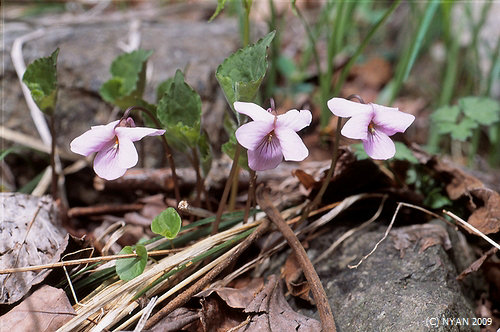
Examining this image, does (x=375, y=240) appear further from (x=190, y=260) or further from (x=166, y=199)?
(x=166, y=199)

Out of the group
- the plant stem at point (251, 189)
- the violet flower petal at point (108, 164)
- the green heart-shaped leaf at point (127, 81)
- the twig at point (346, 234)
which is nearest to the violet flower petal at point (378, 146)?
the plant stem at point (251, 189)

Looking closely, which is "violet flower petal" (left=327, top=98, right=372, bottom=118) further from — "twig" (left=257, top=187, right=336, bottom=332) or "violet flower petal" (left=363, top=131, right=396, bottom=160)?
"twig" (left=257, top=187, right=336, bottom=332)

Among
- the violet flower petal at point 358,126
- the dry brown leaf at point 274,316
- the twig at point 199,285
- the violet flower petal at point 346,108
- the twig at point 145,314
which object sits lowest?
the dry brown leaf at point 274,316

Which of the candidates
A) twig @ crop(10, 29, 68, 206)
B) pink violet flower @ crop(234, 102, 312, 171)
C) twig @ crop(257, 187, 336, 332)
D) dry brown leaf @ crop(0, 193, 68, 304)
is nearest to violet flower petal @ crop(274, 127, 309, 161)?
pink violet flower @ crop(234, 102, 312, 171)

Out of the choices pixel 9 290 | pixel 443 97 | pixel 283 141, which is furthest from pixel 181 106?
pixel 443 97

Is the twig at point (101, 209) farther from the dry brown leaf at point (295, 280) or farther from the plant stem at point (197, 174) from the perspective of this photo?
the dry brown leaf at point (295, 280)

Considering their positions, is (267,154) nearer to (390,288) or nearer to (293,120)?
(293,120)
